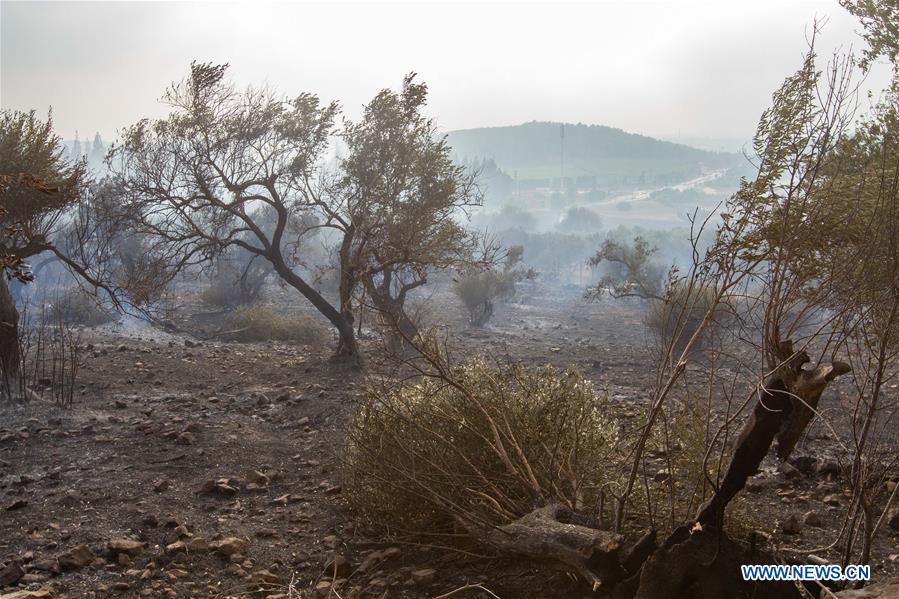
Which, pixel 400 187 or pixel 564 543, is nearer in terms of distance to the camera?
pixel 564 543

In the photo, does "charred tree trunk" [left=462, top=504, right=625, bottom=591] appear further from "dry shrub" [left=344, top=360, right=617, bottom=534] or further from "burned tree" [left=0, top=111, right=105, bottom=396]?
"burned tree" [left=0, top=111, right=105, bottom=396]

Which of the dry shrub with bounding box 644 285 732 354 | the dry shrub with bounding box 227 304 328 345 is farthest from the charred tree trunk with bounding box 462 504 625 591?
the dry shrub with bounding box 227 304 328 345

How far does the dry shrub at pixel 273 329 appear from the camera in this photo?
1956 cm

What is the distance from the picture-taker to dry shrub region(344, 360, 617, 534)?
458 centimetres

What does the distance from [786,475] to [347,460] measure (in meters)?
3.78

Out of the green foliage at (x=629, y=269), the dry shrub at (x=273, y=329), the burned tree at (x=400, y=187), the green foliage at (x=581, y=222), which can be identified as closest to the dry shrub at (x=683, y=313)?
the green foliage at (x=629, y=269)

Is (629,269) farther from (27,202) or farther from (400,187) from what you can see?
(27,202)

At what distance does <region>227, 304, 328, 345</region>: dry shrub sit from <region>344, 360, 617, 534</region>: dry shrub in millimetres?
13986

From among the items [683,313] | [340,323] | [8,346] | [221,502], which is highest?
[683,313]

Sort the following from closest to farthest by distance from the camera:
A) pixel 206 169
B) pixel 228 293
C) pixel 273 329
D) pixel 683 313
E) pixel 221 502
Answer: pixel 683 313, pixel 221 502, pixel 206 169, pixel 273 329, pixel 228 293

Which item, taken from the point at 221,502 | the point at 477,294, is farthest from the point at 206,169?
the point at 477,294

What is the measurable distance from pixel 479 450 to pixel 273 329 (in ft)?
51.8

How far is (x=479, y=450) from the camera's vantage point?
4.93 meters

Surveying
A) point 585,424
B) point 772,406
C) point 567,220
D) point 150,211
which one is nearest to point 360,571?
point 585,424
